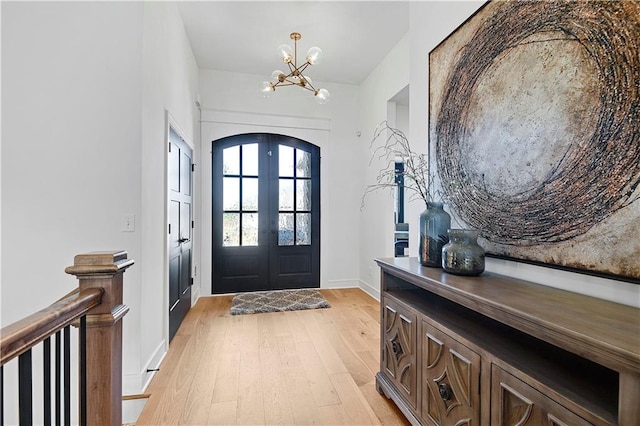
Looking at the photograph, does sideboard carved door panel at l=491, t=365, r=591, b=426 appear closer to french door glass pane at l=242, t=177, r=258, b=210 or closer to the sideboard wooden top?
the sideboard wooden top

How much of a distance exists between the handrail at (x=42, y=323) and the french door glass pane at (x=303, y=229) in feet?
12.4

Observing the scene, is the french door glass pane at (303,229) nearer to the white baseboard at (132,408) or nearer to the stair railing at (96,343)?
the white baseboard at (132,408)

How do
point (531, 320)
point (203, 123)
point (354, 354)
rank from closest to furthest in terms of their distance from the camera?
point (531, 320), point (354, 354), point (203, 123)

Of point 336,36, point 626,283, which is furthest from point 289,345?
point 336,36

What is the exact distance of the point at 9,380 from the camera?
227cm

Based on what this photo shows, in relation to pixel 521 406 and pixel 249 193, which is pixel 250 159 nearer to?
pixel 249 193

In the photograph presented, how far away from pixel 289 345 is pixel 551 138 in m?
2.51

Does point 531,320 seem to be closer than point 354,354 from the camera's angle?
Yes

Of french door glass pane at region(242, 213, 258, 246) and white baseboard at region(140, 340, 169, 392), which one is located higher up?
french door glass pane at region(242, 213, 258, 246)

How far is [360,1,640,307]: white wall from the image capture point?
4.08 feet

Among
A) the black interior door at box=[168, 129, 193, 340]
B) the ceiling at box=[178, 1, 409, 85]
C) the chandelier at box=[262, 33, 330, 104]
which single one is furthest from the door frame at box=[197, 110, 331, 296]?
the chandelier at box=[262, 33, 330, 104]

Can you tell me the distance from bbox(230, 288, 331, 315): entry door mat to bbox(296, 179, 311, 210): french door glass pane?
1281 millimetres

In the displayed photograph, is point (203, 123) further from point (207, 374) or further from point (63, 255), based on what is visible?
point (207, 374)

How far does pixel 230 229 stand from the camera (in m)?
→ 4.57
